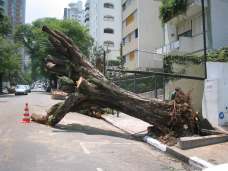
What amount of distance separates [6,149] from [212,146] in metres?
5.99

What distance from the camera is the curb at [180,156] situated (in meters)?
8.75

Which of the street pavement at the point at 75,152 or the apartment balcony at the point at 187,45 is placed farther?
the apartment balcony at the point at 187,45

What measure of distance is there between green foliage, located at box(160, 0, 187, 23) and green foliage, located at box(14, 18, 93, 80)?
28768mm

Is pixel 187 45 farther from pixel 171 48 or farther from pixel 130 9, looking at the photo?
pixel 130 9

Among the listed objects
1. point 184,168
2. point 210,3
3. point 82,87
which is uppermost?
point 210,3

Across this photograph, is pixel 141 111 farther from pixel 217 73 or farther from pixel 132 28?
pixel 132 28

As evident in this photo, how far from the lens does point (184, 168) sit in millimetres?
8938

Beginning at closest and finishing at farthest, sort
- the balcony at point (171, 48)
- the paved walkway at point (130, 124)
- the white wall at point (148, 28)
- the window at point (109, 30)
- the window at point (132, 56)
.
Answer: the paved walkway at point (130, 124) < the balcony at point (171, 48) < the white wall at point (148, 28) < the window at point (132, 56) < the window at point (109, 30)

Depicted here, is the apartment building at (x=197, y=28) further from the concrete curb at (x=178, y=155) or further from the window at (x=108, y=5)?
the window at (x=108, y=5)

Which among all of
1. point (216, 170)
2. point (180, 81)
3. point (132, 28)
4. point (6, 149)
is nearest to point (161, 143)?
point (6, 149)

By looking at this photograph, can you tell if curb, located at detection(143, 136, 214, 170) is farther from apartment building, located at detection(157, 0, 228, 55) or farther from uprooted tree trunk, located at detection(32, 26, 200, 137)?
apartment building, located at detection(157, 0, 228, 55)

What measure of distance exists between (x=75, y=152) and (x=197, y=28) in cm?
2121

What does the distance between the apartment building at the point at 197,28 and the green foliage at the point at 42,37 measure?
94.0 feet

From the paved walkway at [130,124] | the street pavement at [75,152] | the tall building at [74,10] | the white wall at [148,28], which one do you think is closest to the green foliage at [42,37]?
the white wall at [148,28]
